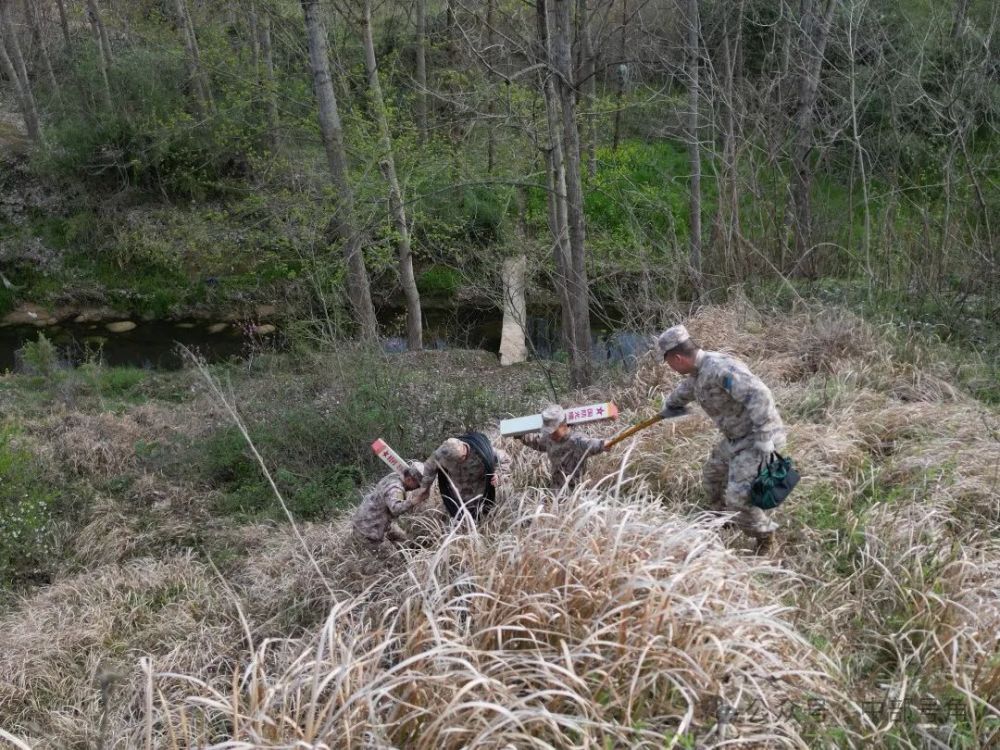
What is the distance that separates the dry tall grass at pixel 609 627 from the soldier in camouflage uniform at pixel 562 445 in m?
0.24

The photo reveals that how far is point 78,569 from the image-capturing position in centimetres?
692

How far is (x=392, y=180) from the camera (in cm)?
1234

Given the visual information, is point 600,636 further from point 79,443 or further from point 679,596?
point 79,443

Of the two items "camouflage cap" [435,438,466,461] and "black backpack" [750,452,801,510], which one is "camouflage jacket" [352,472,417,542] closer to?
"camouflage cap" [435,438,466,461]

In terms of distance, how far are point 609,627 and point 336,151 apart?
429 inches

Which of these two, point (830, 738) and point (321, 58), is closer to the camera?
point (830, 738)

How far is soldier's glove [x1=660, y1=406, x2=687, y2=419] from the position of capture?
4520 millimetres

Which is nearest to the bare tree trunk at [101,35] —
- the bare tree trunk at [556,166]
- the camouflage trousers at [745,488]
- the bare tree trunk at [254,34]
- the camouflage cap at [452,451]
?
the bare tree trunk at [254,34]

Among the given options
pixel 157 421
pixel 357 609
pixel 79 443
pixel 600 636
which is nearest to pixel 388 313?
pixel 157 421

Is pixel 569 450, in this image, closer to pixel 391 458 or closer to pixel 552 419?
pixel 552 419

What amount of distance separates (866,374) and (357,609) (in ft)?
15.7

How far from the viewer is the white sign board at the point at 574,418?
14.6ft

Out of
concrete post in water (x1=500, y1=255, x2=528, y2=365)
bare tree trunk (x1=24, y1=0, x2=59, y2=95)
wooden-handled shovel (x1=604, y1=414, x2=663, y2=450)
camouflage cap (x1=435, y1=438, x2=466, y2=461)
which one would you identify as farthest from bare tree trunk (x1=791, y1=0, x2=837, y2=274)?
bare tree trunk (x1=24, y1=0, x2=59, y2=95)

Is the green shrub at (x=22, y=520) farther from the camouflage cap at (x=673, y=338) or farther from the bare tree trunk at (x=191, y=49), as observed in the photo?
the bare tree trunk at (x=191, y=49)
